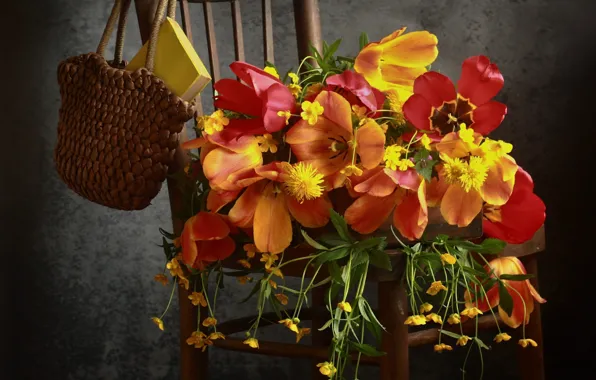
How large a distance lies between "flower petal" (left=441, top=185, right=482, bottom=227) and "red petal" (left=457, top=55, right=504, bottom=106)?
12cm

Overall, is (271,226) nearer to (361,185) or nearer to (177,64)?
(361,185)

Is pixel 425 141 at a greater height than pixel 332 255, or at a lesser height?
greater

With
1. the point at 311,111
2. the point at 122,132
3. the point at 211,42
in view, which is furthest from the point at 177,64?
the point at 211,42

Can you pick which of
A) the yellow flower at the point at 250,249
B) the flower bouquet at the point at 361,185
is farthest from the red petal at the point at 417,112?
the yellow flower at the point at 250,249

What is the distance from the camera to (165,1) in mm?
926

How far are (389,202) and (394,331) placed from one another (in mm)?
157

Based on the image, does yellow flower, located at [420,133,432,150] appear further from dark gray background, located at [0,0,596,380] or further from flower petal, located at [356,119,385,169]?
dark gray background, located at [0,0,596,380]

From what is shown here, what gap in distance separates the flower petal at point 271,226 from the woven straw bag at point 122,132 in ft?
0.56

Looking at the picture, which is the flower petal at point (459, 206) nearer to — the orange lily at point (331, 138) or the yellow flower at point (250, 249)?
the orange lily at point (331, 138)

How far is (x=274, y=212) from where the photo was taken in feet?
2.46

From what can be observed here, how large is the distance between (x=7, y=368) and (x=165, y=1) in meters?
0.78

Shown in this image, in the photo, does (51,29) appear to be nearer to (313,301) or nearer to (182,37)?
(182,37)

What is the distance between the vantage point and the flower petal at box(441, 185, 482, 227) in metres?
0.72

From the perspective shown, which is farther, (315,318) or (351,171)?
(315,318)
